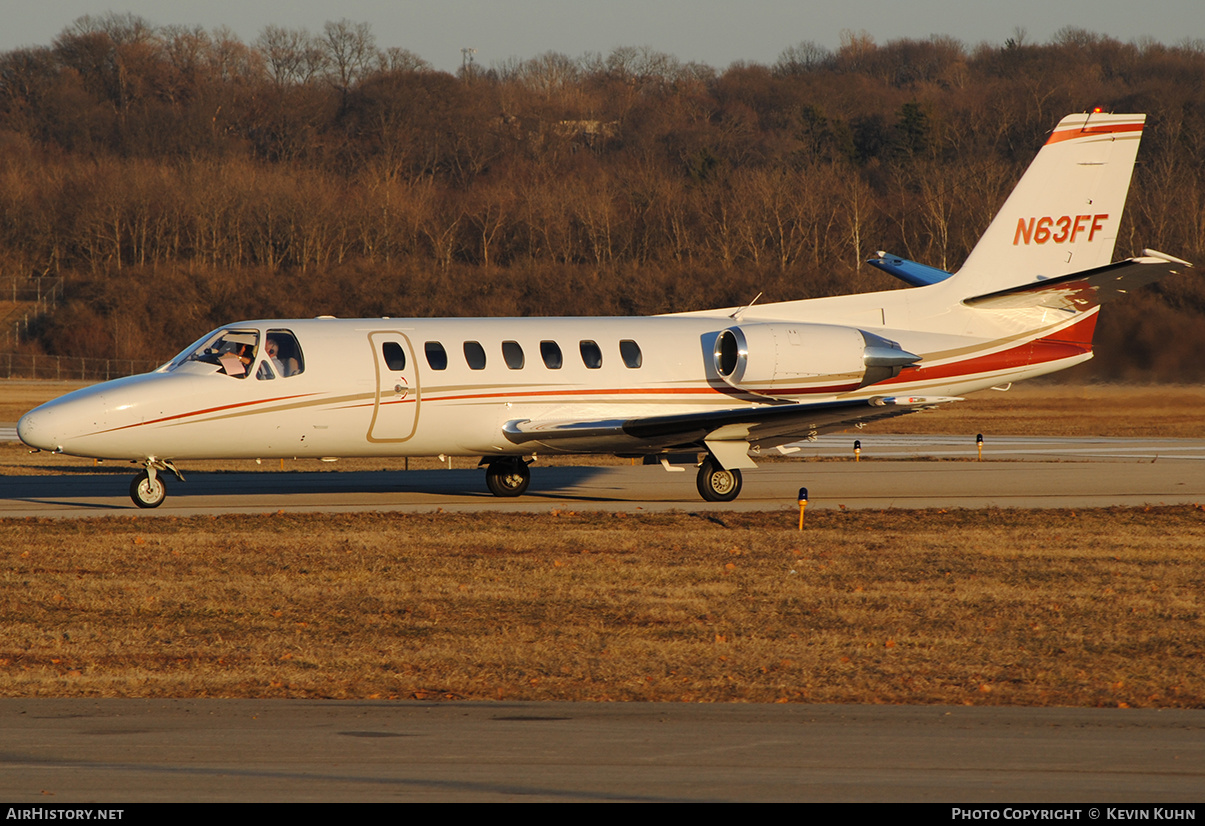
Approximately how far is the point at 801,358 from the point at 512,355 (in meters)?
4.74

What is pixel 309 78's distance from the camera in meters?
128

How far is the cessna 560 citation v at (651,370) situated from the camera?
19.8m

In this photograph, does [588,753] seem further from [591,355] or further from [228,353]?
[591,355]

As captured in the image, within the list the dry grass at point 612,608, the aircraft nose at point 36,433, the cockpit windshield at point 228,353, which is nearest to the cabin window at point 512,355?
the dry grass at point 612,608

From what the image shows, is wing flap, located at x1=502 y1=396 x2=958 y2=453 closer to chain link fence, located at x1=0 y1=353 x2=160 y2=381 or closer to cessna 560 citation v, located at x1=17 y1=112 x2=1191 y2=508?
cessna 560 citation v, located at x1=17 y1=112 x2=1191 y2=508

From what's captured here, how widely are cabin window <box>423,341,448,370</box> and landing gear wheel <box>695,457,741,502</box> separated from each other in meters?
4.63

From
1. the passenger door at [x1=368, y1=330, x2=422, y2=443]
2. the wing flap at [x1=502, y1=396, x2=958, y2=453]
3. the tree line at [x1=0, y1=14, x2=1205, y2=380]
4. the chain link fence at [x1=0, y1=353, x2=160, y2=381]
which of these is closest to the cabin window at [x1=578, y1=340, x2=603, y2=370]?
the wing flap at [x1=502, y1=396, x2=958, y2=453]

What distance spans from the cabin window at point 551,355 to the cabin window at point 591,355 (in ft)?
1.30

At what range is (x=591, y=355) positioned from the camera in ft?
70.5

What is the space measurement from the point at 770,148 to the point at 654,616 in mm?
102713

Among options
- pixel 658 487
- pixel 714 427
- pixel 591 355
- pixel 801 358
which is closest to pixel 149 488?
pixel 591 355

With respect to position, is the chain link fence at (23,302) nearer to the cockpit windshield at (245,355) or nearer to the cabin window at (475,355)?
the cockpit windshield at (245,355)
